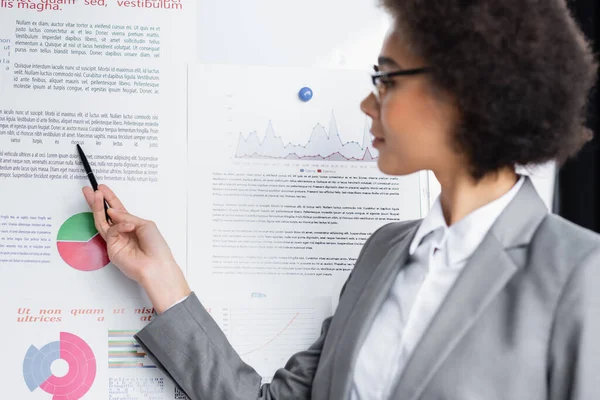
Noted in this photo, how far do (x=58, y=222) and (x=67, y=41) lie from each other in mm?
378

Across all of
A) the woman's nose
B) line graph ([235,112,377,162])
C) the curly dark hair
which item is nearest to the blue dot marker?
line graph ([235,112,377,162])

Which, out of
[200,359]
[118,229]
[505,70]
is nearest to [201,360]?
[200,359]

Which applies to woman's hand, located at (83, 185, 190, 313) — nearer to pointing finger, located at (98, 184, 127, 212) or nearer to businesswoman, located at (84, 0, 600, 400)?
pointing finger, located at (98, 184, 127, 212)

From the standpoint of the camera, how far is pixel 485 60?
107cm

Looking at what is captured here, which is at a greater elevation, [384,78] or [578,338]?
[384,78]

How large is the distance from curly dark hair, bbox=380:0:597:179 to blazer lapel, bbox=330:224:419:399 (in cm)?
22

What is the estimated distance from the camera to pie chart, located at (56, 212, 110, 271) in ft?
4.54

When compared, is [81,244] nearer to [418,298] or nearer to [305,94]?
[305,94]

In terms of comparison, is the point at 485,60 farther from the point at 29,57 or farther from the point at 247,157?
the point at 29,57

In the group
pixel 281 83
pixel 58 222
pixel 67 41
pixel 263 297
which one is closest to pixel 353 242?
pixel 263 297

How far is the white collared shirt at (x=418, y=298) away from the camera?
1.13m

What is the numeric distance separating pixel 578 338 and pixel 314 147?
722mm

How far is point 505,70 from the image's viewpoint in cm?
107

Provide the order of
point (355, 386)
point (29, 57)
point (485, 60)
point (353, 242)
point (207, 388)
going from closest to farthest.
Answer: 1. point (485, 60)
2. point (355, 386)
3. point (207, 388)
4. point (29, 57)
5. point (353, 242)
